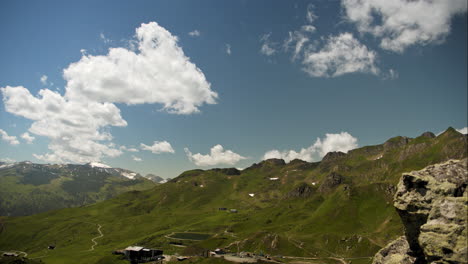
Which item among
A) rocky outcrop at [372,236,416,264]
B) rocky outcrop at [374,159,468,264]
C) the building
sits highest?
rocky outcrop at [374,159,468,264]

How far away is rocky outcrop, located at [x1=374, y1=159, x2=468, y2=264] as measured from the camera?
61.1 ft

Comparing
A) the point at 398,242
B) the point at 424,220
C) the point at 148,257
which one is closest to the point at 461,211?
the point at 424,220

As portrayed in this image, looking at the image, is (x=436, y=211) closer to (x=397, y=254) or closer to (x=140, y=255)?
(x=397, y=254)

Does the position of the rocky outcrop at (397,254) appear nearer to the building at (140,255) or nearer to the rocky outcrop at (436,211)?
the rocky outcrop at (436,211)

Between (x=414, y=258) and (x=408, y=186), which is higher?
(x=408, y=186)

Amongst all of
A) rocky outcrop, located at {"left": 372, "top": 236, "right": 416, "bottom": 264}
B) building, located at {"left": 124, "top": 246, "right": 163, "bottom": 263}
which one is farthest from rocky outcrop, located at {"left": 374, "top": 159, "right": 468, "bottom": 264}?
building, located at {"left": 124, "top": 246, "right": 163, "bottom": 263}

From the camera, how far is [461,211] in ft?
62.1

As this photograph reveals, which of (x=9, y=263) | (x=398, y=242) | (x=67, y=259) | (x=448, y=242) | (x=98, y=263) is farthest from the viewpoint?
(x=67, y=259)

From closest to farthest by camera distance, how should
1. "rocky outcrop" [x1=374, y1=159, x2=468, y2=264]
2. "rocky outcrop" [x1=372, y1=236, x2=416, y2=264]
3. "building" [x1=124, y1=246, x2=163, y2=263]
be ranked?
"rocky outcrop" [x1=374, y1=159, x2=468, y2=264] → "rocky outcrop" [x1=372, y1=236, x2=416, y2=264] → "building" [x1=124, y1=246, x2=163, y2=263]

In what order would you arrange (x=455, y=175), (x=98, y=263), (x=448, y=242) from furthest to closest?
(x=98, y=263) → (x=455, y=175) → (x=448, y=242)

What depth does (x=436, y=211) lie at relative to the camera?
2062cm

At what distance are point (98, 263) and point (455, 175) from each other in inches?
7554

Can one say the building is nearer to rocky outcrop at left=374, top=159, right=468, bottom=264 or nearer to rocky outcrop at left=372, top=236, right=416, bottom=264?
rocky outcrop at left=372, top=236, right=416, bottom=264

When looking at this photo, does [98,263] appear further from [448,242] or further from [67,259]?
[448,242]
